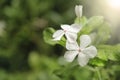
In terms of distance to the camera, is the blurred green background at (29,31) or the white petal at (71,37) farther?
the blurred green background at (29,31)

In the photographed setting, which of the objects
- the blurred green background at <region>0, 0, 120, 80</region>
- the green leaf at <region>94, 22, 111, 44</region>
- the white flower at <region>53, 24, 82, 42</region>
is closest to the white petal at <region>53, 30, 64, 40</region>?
the white flower at <region>53, 24, 82, 42</region>

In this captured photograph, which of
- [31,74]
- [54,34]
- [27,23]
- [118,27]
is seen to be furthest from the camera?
[27,23]

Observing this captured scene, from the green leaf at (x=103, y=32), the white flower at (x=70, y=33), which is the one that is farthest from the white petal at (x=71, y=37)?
the green leaf at (x=103, y=32)

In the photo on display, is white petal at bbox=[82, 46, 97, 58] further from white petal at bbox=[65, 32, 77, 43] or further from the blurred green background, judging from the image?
the blurred green background

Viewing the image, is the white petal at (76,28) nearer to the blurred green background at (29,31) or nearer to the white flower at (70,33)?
the white flower at (70,33)

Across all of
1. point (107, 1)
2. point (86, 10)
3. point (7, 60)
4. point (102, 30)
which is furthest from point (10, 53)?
point (102, 30)

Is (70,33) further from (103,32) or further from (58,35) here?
(103,32)

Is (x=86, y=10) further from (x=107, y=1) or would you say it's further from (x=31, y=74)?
(x=31, y=74)
